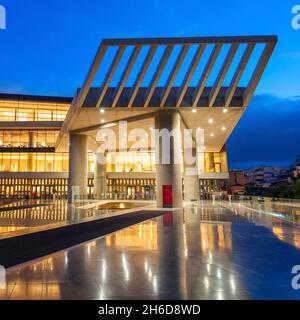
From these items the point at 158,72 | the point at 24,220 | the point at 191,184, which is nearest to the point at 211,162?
the point at 191,184

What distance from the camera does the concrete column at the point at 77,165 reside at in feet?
97.2

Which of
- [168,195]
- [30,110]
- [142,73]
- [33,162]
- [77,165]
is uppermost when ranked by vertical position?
[30,110]

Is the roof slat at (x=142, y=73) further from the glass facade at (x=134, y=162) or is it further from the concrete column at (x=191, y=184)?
the glass facade at (x=134, y=162)

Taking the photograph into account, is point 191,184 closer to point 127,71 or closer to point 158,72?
point 158,72

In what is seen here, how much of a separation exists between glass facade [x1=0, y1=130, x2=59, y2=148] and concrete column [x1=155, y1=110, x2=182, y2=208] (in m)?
35.7

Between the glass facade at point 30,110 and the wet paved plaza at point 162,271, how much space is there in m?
53.0

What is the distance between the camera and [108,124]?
1091 inches

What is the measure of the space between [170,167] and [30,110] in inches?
1761

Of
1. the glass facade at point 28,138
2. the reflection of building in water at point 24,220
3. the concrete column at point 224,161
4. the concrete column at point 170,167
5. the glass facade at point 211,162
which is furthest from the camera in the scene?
the glass facade at point 211,162

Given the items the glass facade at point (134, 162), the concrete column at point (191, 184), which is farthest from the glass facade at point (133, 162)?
the concrete column at point (191, 184)

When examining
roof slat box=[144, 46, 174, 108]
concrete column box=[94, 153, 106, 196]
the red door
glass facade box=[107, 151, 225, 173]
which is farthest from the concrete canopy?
glass facade box=[107, 151, 225, 173]

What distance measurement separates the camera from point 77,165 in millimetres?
30078

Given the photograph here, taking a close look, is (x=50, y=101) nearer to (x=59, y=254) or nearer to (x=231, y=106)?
(x=231, y=106)

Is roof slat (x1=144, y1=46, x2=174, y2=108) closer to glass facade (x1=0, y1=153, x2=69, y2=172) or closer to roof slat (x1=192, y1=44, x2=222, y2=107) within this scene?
roof slat (x1=192, y1=44, x2=222, y2=107)
